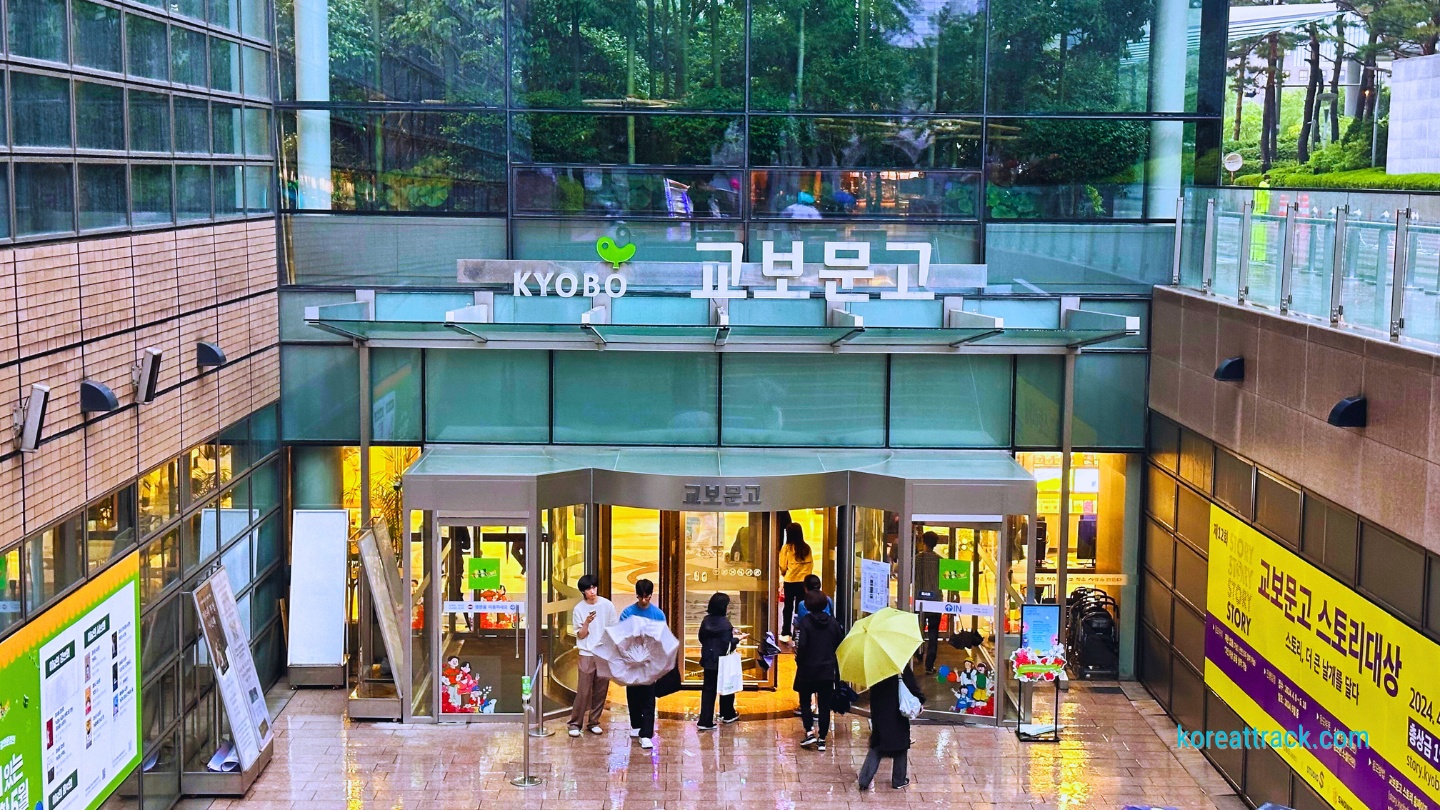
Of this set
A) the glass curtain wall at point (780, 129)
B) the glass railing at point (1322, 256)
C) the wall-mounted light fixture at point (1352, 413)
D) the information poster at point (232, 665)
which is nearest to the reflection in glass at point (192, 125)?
the glass curtain wall at point (780, 129)

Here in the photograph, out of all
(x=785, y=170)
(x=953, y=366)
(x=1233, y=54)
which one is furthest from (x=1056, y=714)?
(x=1233, y=54)

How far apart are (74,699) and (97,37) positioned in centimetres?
453

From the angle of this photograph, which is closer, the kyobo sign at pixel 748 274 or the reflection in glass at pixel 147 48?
the reflection in glass at pixel 147 48

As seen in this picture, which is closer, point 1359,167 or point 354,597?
point 354,597

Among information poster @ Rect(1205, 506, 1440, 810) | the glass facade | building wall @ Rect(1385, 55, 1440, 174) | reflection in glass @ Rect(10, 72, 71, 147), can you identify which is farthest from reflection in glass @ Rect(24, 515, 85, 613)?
building wall @ Rect(1385, 55, 1440, 174)

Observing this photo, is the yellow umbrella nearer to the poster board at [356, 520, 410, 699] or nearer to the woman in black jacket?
the woman in black jacket

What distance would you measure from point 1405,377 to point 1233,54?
33373mm

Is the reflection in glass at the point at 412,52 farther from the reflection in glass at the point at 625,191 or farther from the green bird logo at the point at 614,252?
the green bird logo at the point at 614,252

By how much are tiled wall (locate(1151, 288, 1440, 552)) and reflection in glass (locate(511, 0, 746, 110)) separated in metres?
5.05

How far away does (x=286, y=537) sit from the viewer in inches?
596

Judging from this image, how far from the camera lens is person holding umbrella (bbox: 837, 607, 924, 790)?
11.4 metres

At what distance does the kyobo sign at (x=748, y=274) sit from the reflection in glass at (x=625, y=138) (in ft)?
3.01

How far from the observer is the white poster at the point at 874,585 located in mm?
13812

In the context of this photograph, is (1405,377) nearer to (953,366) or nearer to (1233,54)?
(953,366)
